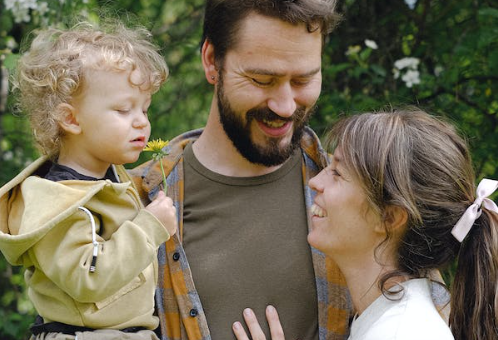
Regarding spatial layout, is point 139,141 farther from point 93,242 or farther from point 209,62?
point 209,62

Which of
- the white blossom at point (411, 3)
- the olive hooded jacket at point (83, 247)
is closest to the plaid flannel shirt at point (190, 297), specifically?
the olive hooded jacket at point (83, 247)

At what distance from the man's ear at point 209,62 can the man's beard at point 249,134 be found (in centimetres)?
10

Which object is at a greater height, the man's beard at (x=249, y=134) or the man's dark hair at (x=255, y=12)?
the man's dark hair at (x=255, y=12)

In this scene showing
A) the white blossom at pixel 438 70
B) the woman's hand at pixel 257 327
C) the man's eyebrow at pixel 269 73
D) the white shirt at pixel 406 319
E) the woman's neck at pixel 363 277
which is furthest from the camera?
the white blossom at pixel 438 70

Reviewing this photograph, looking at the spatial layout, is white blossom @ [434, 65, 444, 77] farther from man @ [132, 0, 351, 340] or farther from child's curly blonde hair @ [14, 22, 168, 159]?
child's curly blonde hair @ [14, 22, 168, 159]

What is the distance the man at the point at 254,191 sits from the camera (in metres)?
2.65

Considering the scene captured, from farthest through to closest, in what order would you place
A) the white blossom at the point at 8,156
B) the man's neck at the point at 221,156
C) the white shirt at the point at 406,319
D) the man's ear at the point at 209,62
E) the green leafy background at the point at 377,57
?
1. the white blossom at the point at 8,156
2. the green leafy background at the point at 377,57
3. the man's ear at the point at 209,62
4. the man's neck at the point at 221,156
5. the white shirt at the point at 406,319

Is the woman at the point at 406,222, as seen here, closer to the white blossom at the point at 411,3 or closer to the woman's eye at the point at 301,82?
the woman's eye at the point at 301,82

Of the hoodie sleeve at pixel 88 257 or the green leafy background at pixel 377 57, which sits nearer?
the hoodie sleeve at pixel 88 257

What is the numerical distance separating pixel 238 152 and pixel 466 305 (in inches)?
37.4

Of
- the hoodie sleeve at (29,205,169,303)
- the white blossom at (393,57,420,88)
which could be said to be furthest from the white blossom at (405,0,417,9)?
the hoodie sleeve at (29,205,169,303)

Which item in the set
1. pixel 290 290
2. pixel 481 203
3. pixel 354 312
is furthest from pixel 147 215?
pixel 481 203

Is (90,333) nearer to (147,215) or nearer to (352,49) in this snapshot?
(147,215)

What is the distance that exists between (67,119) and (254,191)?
0.70 metres
